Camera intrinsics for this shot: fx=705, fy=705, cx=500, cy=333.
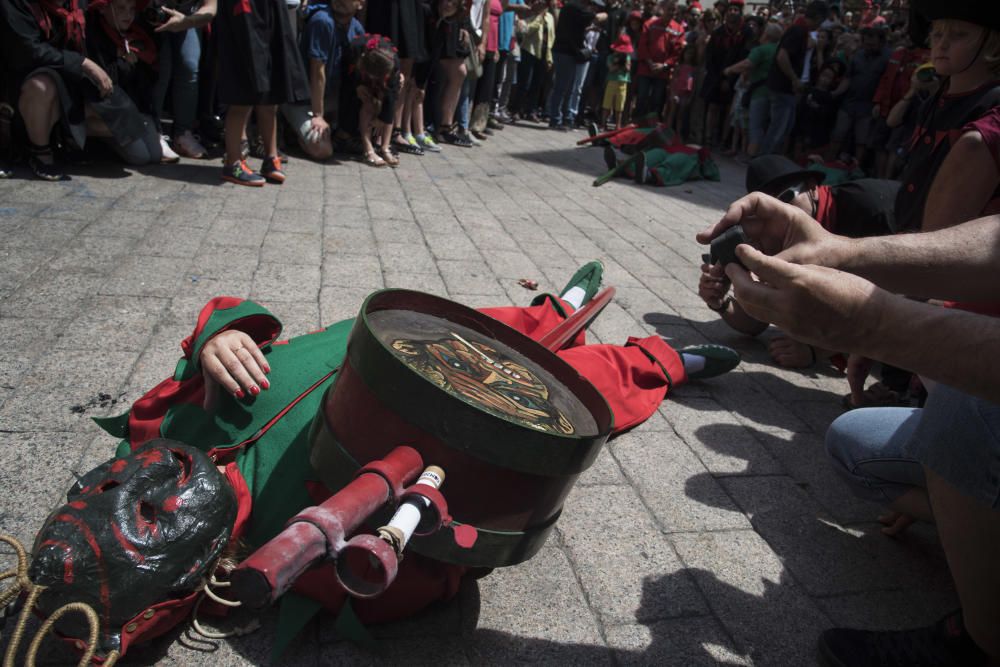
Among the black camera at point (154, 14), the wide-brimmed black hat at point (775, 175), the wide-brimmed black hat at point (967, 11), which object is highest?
the wide-brimmed black hat at point (967, 11)

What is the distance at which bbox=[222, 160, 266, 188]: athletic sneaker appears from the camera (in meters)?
5.22

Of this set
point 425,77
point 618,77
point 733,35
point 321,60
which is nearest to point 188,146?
point 321,60

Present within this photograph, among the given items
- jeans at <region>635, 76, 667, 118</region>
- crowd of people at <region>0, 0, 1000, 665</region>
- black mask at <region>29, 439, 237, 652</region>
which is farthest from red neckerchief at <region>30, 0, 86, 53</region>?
jeans at <region>635, 76, 667, 118</region>

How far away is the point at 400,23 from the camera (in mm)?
6559

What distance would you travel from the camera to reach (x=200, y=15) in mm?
5098

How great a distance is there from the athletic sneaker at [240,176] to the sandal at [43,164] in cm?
104

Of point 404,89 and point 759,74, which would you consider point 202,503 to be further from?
point 759,74

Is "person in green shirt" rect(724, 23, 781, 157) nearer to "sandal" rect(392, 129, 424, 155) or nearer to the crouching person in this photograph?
"sandal" rect(392, 129, 424, 155)

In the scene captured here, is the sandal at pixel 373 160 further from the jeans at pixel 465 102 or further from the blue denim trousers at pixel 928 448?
the blue denim trousers at pixel 928 448

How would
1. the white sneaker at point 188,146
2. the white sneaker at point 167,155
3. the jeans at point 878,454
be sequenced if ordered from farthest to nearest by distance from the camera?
the white sneaker at point 188,146, the white sneaker at point 167,155, the jeans at point 878,454

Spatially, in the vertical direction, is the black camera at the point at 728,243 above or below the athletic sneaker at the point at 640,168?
above

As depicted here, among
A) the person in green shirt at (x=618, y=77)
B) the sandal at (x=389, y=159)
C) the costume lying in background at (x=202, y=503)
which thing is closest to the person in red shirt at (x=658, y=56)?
the person in green shirt at (x=618, y=77)

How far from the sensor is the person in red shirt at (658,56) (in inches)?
435

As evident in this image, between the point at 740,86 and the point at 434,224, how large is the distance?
24.8ft
